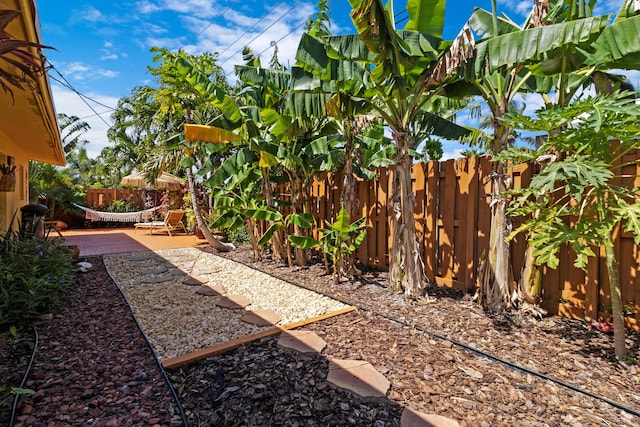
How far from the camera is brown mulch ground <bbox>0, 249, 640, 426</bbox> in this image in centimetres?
210

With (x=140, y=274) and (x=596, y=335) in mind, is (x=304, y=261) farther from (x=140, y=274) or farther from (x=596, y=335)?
(x=596, y=335)

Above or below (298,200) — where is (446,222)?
below

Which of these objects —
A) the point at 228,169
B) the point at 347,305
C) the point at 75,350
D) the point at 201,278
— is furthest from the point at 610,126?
the point at 201,278

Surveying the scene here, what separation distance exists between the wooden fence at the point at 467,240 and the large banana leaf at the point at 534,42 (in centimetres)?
122

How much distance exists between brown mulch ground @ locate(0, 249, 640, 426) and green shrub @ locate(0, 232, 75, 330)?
24cm

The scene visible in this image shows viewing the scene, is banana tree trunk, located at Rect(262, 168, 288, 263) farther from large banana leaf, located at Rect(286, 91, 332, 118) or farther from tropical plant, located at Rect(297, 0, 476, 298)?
tropical plant, located at Rect(297, 0, 476, 298)

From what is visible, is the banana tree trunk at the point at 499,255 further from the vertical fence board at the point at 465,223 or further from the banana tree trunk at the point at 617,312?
the banana tree trunk at the point at 617,312

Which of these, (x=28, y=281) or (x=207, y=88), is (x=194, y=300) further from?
(x=207, y=88)

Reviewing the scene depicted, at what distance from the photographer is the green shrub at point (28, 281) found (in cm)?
337

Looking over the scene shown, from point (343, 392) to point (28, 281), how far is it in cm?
374

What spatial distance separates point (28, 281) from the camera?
364cm

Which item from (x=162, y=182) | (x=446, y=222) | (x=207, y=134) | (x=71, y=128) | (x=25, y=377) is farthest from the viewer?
(x=71, y=128)

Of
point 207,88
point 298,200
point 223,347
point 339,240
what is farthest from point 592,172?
point 207,88

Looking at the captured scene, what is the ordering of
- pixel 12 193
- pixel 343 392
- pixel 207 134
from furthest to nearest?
pixel 12 193 → pixel 207 134 → pixel 343 392
